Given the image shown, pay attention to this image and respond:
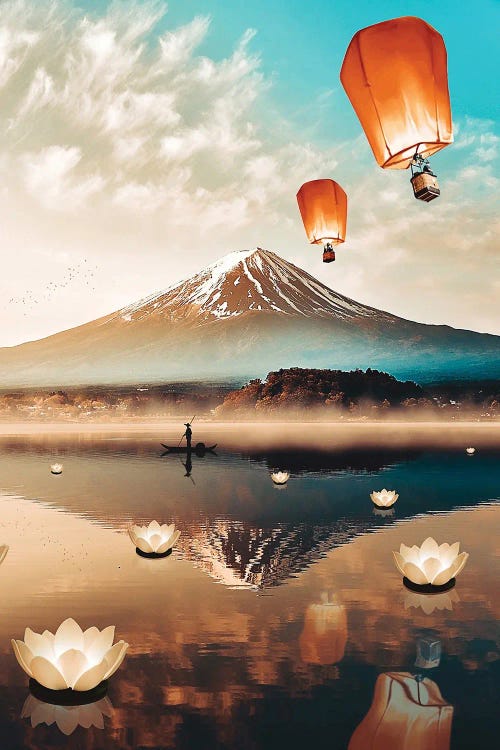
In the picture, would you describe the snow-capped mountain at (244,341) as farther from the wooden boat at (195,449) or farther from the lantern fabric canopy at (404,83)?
the lantern fabric canopy at (404,83)

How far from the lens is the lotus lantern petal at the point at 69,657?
4.47 m

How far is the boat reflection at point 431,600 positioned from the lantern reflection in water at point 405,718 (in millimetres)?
1877

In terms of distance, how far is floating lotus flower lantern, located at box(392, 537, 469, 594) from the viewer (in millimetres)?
7113

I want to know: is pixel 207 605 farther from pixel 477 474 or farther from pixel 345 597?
pixel 477 474

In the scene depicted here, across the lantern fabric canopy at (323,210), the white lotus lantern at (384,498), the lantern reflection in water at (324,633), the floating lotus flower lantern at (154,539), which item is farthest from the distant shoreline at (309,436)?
the lantern reflection in water at (324,633)

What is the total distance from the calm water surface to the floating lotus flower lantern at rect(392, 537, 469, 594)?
0.18m

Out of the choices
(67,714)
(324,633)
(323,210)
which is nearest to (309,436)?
(323,210)

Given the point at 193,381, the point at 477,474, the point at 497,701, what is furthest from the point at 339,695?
the point at 193,381

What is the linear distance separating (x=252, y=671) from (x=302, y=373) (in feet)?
314

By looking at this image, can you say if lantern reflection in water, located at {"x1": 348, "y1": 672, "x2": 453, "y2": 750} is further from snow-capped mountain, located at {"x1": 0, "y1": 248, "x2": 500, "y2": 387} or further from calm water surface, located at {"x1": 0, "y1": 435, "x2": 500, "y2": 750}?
snow-capped mountain, located at {"x1": 0, "y1": 248, "x2": 500, "y2": 387}

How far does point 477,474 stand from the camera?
21656 mm

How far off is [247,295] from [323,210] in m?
133

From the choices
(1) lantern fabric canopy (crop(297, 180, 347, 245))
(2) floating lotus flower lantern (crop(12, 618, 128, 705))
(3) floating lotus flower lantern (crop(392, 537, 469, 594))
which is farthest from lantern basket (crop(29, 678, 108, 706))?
(1) lantern fabric canopy (crop(297, 180, 347, 245))

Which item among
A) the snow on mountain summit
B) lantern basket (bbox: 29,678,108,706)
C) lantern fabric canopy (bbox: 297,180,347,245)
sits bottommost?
lantern basket (bbox: 29,678,108,706)
